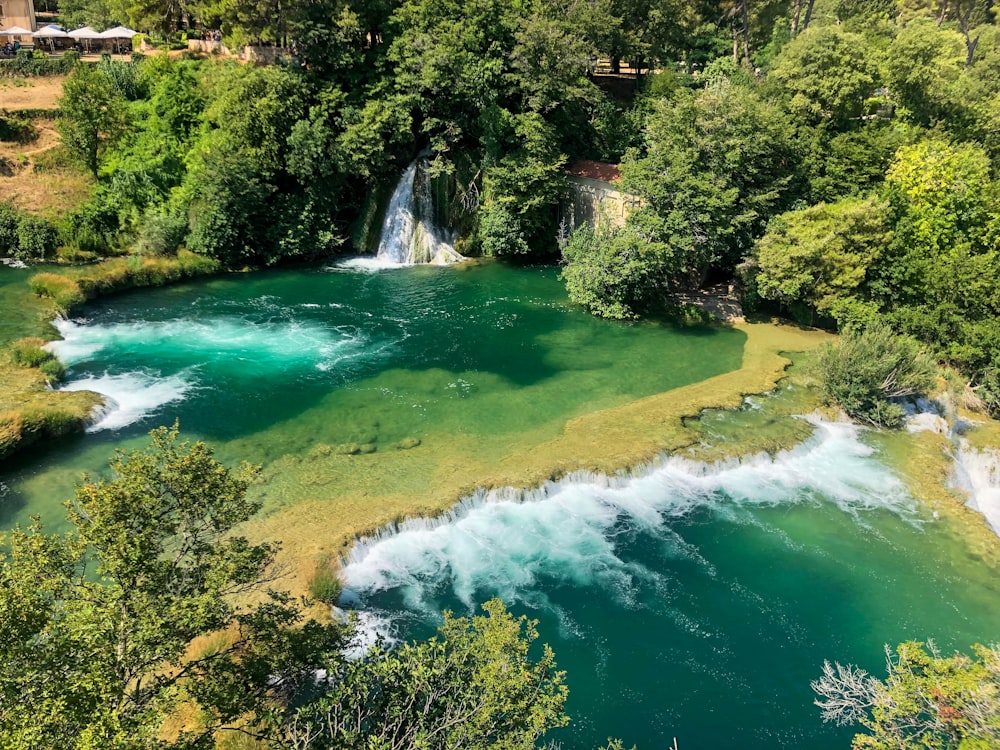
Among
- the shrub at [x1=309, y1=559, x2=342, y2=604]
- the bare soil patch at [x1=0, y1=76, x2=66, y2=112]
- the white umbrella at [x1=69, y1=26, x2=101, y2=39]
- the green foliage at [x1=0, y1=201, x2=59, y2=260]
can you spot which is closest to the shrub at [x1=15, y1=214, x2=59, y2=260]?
the green foliage at [x1=0, y1=201, x2=59, y2=260]

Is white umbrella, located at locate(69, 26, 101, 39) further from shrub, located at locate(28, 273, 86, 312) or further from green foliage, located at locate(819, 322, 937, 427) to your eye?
green foliage, located at locate(819, 322, 937, 427)

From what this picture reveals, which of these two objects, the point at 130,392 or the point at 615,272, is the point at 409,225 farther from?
the point at 130,392

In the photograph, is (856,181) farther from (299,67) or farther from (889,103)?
(299,67)

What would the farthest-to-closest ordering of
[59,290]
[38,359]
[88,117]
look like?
1. [88,117]
2. [59,290]
3. [38,359]

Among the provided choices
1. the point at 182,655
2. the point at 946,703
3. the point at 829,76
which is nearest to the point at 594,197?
the point at 829,76

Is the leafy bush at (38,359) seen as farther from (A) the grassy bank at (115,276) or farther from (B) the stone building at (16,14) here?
(B) the stone building at (16,14)

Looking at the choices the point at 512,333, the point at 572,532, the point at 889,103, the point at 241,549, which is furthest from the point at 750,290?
the point at 241,549

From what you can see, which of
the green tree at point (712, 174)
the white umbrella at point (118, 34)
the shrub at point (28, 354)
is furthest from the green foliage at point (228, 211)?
the white umbrella at point (118, 34)
